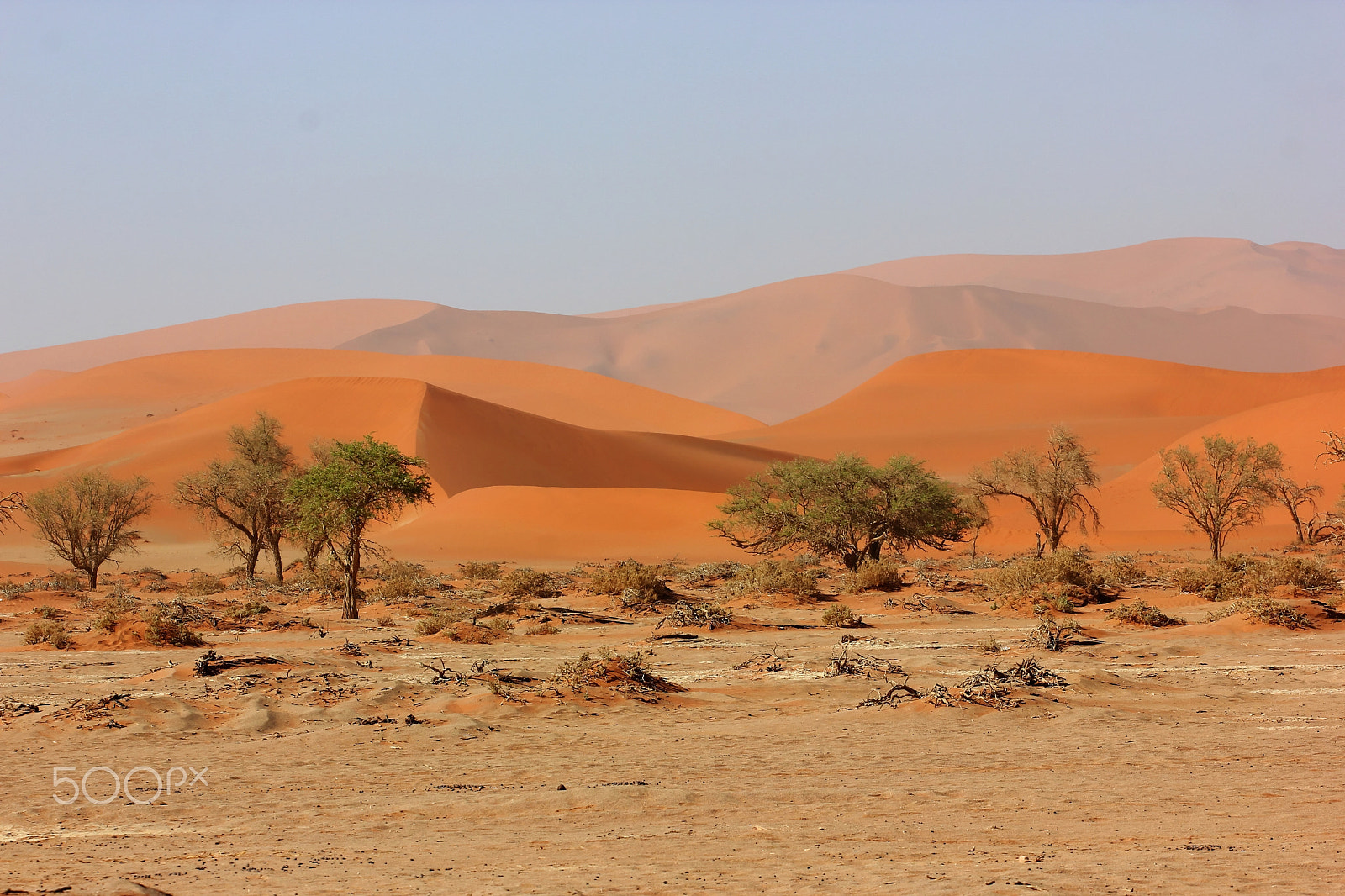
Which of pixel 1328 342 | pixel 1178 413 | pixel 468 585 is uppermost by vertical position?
pixel 1328 342

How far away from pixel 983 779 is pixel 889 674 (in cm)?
475

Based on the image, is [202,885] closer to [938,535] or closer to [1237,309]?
[938,535]

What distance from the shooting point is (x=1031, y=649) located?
46.0ft

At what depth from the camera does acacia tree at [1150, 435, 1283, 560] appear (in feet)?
107

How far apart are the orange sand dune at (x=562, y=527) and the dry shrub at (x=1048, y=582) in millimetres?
19930

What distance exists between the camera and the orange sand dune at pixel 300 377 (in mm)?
94750

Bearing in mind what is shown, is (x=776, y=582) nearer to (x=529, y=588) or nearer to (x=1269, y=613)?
(x=529, y=588)

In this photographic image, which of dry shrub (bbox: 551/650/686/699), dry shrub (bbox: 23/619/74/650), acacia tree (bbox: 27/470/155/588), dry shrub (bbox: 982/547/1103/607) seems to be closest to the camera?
dry shrub (bbox: 551/650/686/699)

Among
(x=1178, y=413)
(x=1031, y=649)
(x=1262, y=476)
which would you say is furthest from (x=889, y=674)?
(x=1178, y=413)

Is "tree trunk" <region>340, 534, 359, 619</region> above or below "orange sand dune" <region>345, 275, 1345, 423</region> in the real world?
below

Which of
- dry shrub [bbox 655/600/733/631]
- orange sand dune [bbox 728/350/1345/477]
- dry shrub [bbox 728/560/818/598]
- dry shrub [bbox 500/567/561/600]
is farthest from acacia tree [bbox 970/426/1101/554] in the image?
orange sand dune [bbox 728/350/1345/477]

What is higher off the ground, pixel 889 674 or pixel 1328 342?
pixel 1328 342

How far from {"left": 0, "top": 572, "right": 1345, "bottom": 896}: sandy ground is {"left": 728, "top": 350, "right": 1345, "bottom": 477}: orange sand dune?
6558 cm

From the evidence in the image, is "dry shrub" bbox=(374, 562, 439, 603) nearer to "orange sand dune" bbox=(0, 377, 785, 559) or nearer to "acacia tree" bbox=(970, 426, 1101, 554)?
"acacia tree" bbox=(970, 426, 1101, 554)
